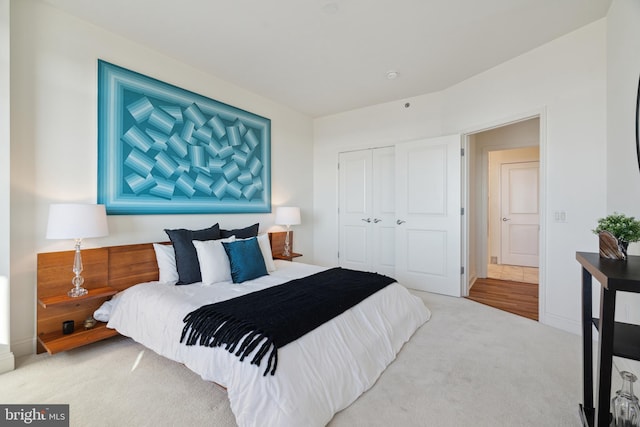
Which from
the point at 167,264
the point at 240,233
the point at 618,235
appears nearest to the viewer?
the point at 618,235

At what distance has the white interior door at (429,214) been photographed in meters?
3.69

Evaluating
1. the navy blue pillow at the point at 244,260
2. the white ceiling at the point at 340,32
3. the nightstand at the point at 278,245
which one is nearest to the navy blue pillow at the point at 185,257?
the navy blue pillow at the point at 244,260

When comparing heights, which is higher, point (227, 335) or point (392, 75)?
point (392, 75)

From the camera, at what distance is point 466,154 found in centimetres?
370

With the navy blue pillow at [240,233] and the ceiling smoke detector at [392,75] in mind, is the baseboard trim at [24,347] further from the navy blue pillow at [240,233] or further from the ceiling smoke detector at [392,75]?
the ceiling smoke detector at [392,75]

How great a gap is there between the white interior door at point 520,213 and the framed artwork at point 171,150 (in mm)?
4925

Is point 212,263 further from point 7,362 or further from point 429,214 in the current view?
point 429,214

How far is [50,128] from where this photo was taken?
90.4 inches

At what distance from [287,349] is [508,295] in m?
3.51

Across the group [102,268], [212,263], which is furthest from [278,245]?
[102,268]

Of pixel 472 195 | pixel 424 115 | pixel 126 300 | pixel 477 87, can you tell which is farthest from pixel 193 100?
pixel 472 195

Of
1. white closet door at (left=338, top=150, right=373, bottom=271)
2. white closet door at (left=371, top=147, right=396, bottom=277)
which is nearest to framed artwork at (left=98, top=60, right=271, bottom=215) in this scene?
white closet door at (left=338, top=150, right=373, bottom=271)

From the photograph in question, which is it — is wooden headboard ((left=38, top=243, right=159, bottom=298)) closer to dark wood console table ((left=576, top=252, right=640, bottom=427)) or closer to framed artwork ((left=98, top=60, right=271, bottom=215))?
framed artwork ((left=98, top=60, right=271, bottom=215))

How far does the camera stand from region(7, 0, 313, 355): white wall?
2.15 metres
